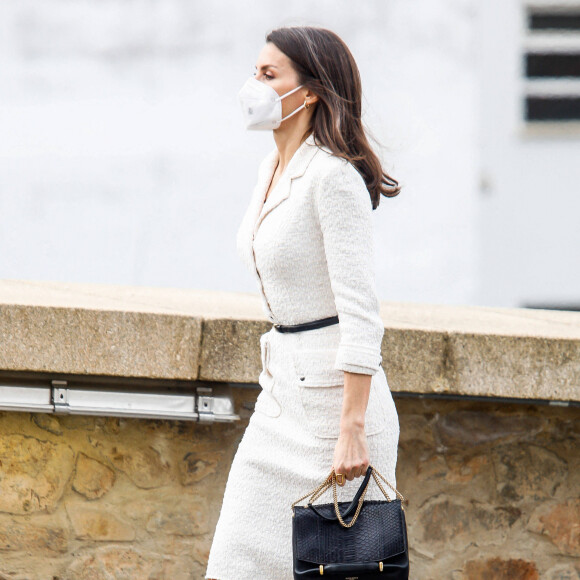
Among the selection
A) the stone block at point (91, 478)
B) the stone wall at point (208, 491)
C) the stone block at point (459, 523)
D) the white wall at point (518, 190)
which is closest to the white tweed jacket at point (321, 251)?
the stone wall at point (208, 491)

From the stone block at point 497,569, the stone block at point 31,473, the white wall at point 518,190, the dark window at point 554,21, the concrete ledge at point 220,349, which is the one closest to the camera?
the concrete ledge at point 220,349

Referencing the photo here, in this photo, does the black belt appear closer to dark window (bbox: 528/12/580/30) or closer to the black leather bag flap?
the black leather bag flap

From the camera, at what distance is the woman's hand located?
255 centimetres

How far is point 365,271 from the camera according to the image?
8.36ft

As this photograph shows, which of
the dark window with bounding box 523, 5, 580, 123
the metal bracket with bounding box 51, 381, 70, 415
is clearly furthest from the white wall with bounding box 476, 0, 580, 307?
the metal bracket with bounding box 51, 381, 70, 415

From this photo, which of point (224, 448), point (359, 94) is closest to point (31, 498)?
point (224, 448)

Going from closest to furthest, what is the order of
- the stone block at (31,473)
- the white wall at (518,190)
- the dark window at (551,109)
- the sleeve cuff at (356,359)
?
the sleeve cuff at (356,359), the stone block at (31,473), the white wall at (518,190), the dark window at (551,109)

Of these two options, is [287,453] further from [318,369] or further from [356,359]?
[356,359]

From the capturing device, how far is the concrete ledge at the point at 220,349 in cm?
336

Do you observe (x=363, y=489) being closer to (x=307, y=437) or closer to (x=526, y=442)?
(x=307, y=437)

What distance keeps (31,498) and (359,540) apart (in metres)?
1.40

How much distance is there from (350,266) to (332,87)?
0.47m

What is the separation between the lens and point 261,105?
2.73 metres

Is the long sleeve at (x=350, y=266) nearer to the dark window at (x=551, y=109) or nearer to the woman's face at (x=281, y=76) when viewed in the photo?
the woman's face at (x=281, y=76)
